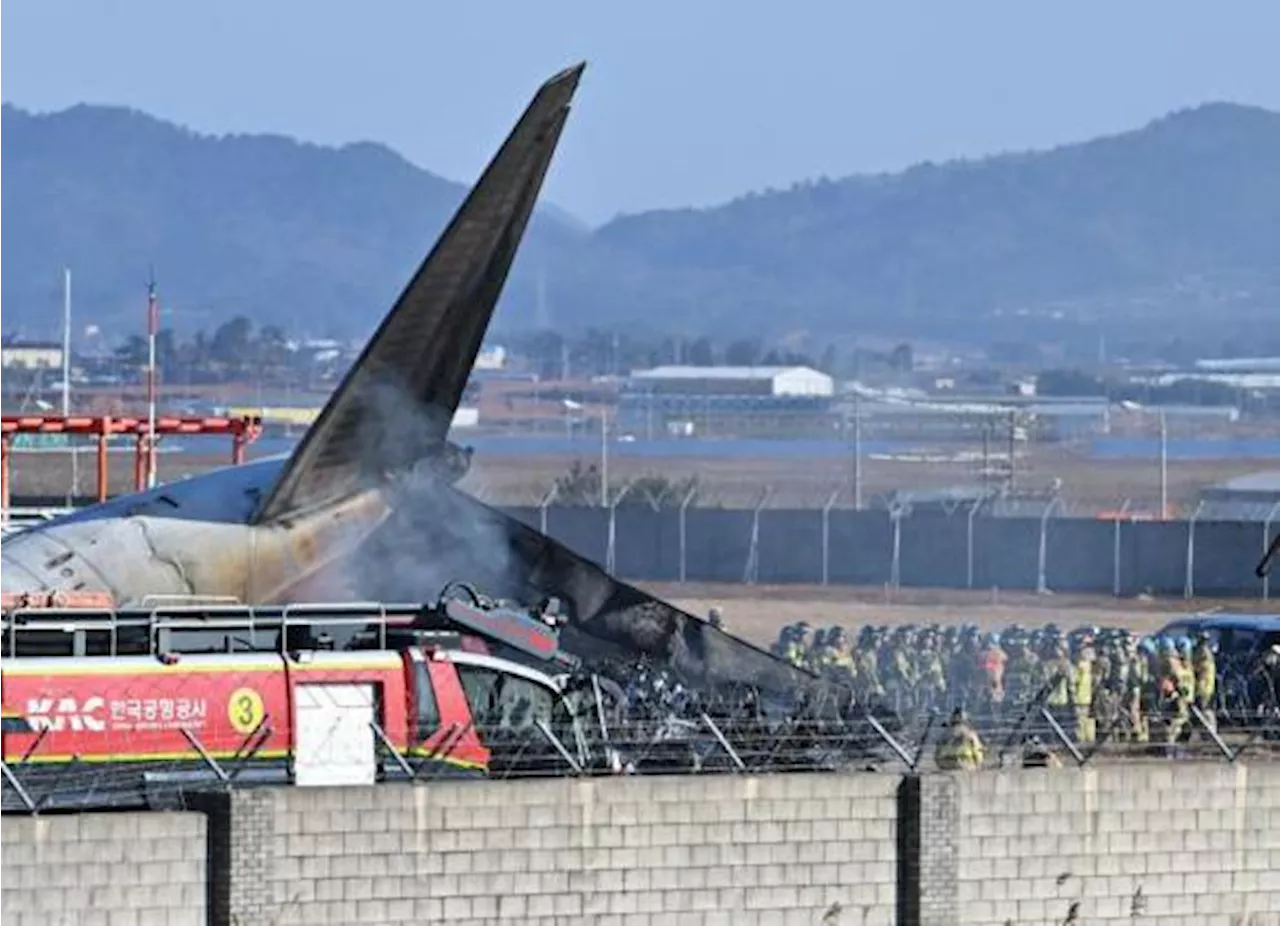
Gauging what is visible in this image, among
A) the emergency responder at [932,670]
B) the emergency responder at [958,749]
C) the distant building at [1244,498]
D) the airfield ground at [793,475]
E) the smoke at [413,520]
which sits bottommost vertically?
the airfield ground at [793,475]

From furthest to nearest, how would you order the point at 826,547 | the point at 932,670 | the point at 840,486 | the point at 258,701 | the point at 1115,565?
1. the point at 840,486
2. the point at 826,547
3. the point at 1115,565
4. the point at 932,670
5. the point at 258,701

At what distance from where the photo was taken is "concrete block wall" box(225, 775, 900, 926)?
28.8 meters

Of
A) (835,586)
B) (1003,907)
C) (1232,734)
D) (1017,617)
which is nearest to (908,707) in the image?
(1232,734)

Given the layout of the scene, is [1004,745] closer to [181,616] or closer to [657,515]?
[181,616]

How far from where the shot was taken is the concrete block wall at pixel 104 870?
27281 millimetres

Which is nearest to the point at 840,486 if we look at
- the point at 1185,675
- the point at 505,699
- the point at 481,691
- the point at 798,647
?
the point at 798,647

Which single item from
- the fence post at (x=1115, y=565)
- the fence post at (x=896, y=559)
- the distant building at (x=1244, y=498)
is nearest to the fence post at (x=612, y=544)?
the fence post at (x=896, y=559)

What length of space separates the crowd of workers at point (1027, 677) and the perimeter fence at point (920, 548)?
1917 cm

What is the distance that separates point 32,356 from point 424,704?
484 feet

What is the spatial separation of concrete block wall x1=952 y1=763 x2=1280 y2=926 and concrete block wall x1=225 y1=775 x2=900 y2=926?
956mm

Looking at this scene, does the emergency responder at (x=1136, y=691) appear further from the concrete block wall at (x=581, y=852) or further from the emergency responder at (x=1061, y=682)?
the concrete block wall at (x=581, y=852)

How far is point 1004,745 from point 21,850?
33.4 feet

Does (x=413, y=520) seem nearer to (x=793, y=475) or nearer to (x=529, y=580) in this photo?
(x=529, y=580)

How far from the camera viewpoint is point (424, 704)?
3195cm
